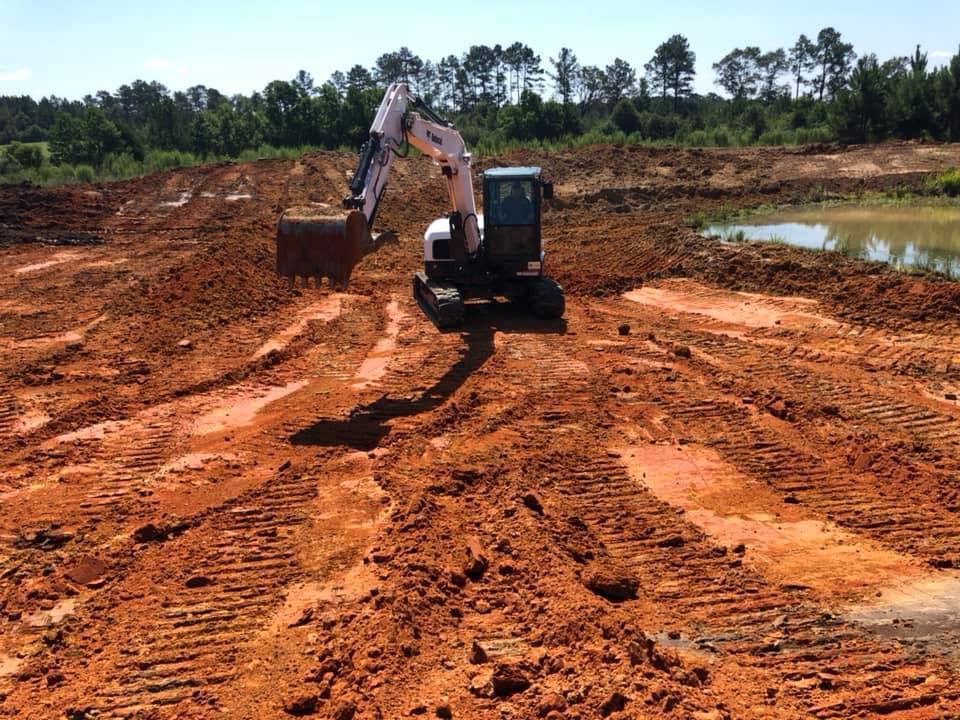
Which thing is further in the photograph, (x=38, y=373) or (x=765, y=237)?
(x=765, y=237)

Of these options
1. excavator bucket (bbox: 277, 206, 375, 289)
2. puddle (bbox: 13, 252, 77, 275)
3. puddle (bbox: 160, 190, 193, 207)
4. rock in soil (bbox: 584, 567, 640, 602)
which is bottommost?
rock in soil (bbox: 584, 567, 640, 602)

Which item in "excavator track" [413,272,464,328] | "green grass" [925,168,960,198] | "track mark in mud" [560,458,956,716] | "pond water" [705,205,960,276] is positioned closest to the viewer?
"track mark in mud" [560,458,956,716]

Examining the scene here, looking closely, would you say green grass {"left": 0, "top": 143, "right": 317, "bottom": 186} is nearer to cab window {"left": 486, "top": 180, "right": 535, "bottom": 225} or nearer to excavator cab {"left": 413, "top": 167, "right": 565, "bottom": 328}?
excavator cab {"left": 413, "top": 167, "right": 565, "bottom": 328}

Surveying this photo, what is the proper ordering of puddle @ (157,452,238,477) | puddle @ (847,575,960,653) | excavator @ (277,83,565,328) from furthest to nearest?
excavator @ (277,83,565,328)
puddle @ (157,452,238,477)
puddle @ (847,575,960,653)

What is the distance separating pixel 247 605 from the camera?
5.61m

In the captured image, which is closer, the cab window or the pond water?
the cab window

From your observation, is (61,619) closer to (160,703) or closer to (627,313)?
(160,703)

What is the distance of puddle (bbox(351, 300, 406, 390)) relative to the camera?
10.8 m

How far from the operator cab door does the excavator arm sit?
16.8 inches

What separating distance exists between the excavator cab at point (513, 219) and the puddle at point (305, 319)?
315cm

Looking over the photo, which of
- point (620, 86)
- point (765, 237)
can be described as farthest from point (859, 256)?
point (620, 86)

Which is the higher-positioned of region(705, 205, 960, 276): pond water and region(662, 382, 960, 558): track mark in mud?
region(705, 205, 960, 276): pond water

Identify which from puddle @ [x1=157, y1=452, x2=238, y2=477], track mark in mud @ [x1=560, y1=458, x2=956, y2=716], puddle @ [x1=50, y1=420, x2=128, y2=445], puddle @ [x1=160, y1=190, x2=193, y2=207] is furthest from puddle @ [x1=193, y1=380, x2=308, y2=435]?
puddle @ [x1=160, y1=190, x2=193, y2=207]

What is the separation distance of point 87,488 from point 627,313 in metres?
10.1
